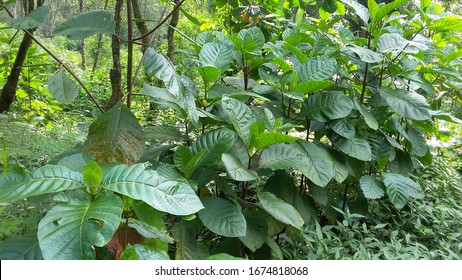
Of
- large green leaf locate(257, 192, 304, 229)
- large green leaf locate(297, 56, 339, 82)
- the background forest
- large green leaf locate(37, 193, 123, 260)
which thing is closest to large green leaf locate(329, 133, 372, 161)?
the background forest

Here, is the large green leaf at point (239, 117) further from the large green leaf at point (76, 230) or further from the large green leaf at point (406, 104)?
the large green leaf at point (406, 104)

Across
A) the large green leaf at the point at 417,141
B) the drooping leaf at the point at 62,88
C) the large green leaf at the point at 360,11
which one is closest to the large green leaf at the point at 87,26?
the drooping leaf at the point at 62,88

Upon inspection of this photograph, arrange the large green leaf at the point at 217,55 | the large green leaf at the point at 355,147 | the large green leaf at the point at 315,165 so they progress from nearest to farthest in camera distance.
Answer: the large green leaf at the point at 315,165
the large green leaf at the point at 217,55
the large green leaf at the point at 355,147

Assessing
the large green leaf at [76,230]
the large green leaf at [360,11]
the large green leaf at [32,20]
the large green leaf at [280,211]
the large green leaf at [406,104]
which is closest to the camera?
the large green leaf at [76,230]

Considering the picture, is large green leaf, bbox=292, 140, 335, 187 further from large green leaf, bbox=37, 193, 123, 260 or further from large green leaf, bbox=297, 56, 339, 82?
large green leaf, bbox=37, 193, 123, 260

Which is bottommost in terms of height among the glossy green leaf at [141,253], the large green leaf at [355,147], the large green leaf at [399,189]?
the large green leaf at [399,189]

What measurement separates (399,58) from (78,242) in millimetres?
1809

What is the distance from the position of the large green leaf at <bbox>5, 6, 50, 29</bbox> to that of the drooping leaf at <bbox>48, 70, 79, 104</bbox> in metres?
0.23

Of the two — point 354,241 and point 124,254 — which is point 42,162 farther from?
point 354,241

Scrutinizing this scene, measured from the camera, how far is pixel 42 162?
2.40 metres

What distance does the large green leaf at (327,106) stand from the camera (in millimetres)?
1738

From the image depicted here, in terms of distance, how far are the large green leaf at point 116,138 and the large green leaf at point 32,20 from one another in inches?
13.0

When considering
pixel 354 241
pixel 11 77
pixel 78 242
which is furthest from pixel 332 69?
pixel 11 77

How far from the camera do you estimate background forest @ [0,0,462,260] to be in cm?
97
